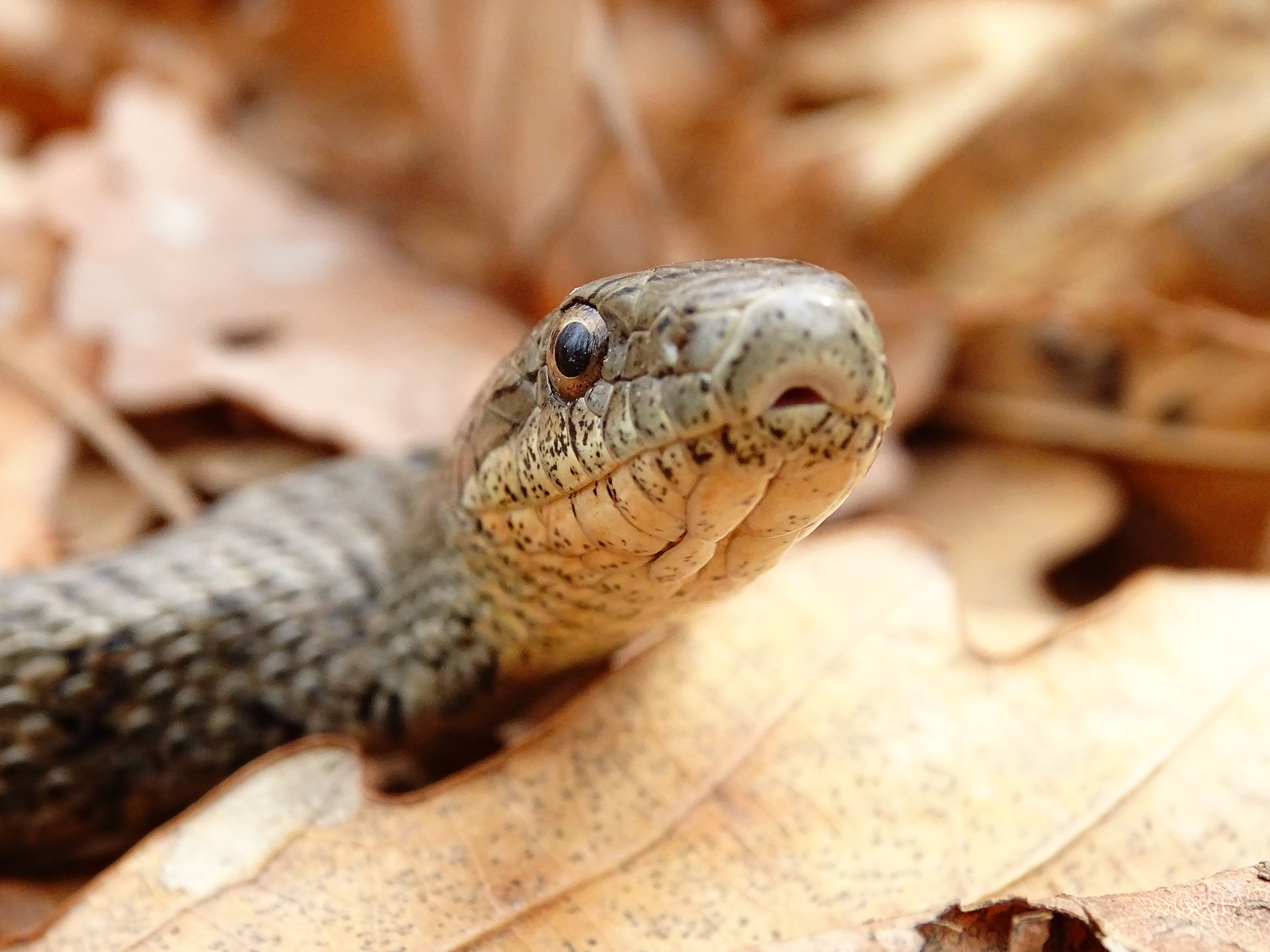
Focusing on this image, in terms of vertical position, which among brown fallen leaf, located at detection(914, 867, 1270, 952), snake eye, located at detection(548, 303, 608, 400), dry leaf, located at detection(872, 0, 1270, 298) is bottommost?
brown fallen leaf, located at detection(914, 867, 1270, 952)

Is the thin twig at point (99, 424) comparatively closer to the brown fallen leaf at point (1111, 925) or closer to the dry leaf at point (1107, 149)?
the brown fallen leaf at point (1111, 925)

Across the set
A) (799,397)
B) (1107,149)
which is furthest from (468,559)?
(1107,149)

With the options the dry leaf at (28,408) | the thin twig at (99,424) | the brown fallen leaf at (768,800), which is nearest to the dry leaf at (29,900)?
the brown fallen leaf at (768,800)

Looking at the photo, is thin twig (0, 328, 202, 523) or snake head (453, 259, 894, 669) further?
thin twig (0, 328, 202, 523)

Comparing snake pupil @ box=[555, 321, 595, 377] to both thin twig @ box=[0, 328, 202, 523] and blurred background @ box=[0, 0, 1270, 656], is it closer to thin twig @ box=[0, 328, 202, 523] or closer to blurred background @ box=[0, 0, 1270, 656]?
blurred background @ box=[0, 0, 1270, 656]

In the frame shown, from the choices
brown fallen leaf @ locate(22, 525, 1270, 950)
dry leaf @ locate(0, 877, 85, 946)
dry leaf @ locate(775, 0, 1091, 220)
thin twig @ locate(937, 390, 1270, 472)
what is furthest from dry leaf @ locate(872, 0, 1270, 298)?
dry leaf @ locate(0, 877, 85, 946)

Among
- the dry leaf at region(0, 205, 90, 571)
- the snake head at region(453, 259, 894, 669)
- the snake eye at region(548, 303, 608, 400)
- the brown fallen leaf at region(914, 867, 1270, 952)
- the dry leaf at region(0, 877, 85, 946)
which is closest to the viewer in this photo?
the brown fallen leaf at region(914, 867, 1270, 952)

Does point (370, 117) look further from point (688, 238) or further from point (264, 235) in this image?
point (688, 238)
